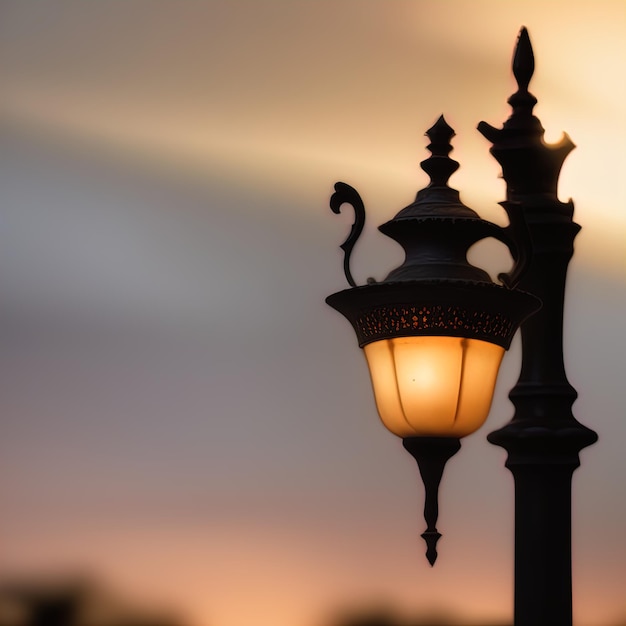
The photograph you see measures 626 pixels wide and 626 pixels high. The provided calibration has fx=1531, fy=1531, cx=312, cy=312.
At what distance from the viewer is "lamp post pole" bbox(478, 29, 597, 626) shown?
6164mm

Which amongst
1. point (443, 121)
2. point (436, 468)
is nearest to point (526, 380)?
point (436, 468)

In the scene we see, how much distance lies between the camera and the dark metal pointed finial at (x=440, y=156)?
6.52 metres

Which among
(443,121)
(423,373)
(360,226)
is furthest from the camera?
(443,121)

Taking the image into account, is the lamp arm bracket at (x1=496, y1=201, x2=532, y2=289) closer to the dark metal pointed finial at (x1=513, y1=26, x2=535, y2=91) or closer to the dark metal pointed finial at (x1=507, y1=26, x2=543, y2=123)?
the dark metal pointed finial at (x1=507, y1=26, x2=543, y2=123)

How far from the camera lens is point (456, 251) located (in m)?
6.12

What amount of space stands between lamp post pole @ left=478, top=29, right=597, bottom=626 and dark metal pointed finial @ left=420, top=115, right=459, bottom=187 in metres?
0.18

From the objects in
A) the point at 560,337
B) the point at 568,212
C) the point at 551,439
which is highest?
the point at 568,212

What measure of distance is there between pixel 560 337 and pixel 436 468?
0.87m

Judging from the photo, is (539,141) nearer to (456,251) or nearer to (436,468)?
(456,251)

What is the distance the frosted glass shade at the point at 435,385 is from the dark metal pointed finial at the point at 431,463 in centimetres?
3

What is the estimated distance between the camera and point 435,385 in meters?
5.83

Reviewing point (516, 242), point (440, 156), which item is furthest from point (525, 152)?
point (516, 242)

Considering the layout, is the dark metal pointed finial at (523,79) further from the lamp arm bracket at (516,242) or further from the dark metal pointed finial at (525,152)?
the lamp arm bracket at (516,242)

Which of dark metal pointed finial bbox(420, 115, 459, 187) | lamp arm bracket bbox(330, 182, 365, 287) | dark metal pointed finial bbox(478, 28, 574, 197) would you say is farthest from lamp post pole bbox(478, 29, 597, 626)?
lamp arm bracket bbox(330, 182, 365, 287)
